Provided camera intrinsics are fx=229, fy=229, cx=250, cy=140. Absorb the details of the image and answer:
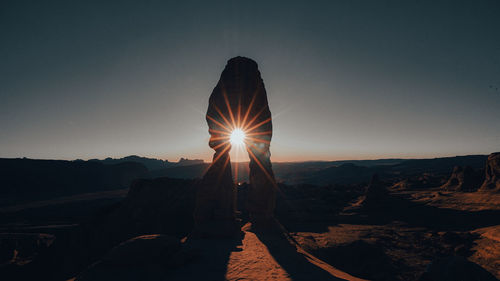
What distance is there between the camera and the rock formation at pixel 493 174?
85.4ft

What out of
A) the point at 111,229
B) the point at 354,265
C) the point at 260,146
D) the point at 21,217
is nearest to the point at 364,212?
the point at 354,265

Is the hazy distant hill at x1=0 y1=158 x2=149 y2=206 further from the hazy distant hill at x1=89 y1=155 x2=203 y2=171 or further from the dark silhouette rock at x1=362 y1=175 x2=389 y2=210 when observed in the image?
the dark silhouette rock at x1=362 y1=175 x2=389 y2=210

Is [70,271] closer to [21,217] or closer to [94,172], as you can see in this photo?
[21,217]

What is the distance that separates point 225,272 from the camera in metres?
7.23

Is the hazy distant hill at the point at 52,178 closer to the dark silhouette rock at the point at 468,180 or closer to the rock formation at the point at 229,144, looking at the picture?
the rock formation at the point at 229,144

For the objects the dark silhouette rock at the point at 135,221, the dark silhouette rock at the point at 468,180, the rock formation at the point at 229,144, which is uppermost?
the rock formation at the point at 229,144

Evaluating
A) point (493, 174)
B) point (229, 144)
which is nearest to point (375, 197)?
point (493, 174)

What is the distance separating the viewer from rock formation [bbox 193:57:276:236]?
13.9 meters

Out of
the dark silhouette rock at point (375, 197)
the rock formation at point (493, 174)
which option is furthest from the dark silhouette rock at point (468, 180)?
the dark silhouette rock at point (375, 197)

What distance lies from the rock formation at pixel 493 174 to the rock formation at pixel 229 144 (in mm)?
28484

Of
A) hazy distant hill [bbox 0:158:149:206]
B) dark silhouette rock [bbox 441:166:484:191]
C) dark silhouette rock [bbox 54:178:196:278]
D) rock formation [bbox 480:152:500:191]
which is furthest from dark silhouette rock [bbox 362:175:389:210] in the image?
hazy distant hill [bbox 0:158:149:206]

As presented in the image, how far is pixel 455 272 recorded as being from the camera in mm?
7012

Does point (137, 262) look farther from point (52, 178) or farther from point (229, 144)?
point (52, 178)

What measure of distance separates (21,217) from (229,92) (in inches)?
1924
